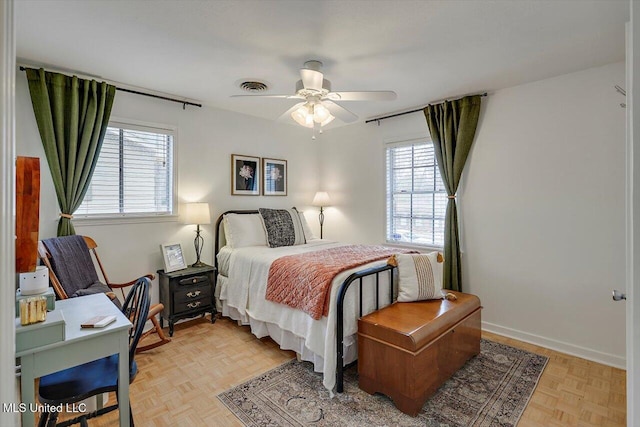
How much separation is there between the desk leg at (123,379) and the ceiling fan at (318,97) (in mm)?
1823

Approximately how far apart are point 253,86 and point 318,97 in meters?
0.88

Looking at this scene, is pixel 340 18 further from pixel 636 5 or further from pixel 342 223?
pixel 342 223

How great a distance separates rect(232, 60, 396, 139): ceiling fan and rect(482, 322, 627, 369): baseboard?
261 centimetres

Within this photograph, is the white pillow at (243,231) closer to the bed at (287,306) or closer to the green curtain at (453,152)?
the bed at (287,306)

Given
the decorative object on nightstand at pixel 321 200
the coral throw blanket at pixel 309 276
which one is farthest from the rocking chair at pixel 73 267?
the decorative object on nightstand at pixel 321 200

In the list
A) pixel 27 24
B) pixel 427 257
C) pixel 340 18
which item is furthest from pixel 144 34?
pixel 427 257

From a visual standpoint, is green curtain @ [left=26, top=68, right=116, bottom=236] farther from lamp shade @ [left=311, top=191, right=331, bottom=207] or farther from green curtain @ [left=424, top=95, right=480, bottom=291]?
green curtain @ [left=424, top=95, right=480, bottom=291]

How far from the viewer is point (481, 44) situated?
90.1 inches

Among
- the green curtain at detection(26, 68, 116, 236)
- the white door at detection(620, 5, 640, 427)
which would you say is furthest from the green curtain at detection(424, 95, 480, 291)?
the green curtain at detection(26, 68, 116, 236)

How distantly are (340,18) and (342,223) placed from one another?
10.4ft

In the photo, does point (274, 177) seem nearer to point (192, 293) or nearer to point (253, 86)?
point (253, 86)

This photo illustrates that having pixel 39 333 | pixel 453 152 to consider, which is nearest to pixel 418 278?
pixel 453 152

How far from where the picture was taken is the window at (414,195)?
377 centimetres

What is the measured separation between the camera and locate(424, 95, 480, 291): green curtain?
3312mm
